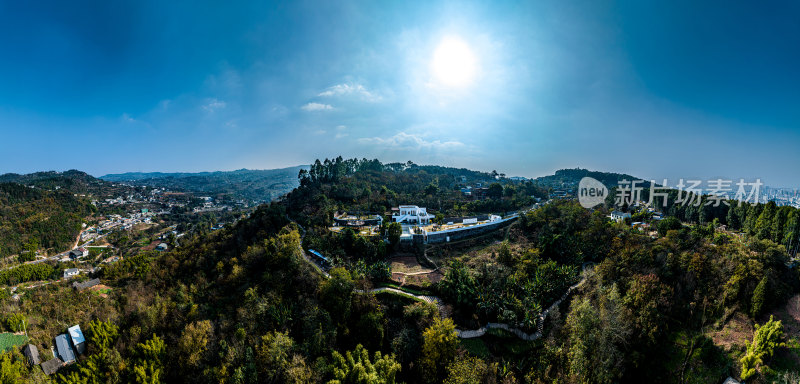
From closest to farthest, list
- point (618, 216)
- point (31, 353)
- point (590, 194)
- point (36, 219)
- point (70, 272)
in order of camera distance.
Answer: point (31, 353), point (618, 216), point (590, 194), point (70, 272), point (36, 219)

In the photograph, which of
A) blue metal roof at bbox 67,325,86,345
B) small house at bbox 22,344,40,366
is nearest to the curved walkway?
blue metal roof at bbox 67,325,86,345

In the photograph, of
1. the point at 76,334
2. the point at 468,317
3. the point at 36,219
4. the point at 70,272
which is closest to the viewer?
the point at 468,317

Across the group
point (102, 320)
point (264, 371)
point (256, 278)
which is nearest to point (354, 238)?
point (256, 278)

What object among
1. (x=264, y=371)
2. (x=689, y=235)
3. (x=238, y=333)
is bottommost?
(x=264, y=371)

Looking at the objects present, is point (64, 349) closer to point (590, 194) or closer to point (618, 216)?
point (618, 216)

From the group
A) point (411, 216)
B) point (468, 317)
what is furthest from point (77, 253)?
point (468, 317)

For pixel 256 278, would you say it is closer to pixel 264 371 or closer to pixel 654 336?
pixel 264 371
